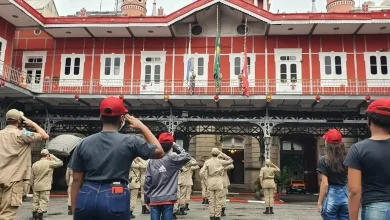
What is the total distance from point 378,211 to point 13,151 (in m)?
4.42

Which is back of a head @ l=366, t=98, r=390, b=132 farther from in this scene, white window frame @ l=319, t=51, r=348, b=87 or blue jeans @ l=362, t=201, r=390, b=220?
white window frame @ l=319, t=51, r=348, b=87

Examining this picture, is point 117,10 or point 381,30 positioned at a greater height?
point 117,10

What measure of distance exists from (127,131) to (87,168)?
20.0 metres

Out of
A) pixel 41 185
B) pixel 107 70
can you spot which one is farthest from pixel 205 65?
pixel 41 185

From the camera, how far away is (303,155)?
2945cm

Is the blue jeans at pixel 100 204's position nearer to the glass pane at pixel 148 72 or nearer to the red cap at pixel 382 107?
the red cap at pixel 382 107

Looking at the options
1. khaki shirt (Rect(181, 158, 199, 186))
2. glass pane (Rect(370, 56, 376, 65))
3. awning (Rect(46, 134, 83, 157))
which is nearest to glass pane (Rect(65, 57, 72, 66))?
awning (Rect(46, 134, 83, 157))

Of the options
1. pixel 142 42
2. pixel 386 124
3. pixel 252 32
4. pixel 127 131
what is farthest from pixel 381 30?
pixel 386 124

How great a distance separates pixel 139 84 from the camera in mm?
21828

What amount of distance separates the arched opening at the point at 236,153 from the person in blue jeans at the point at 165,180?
76.4 ft

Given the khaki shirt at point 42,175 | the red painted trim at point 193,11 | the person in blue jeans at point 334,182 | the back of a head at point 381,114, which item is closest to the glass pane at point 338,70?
the red painted trim at point 193,11

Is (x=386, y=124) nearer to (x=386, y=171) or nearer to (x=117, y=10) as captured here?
(x=386, y=171)

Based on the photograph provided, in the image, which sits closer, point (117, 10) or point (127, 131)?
point (127, 131)

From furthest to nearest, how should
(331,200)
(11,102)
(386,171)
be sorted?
(11,102), (331,200), (386,171)
